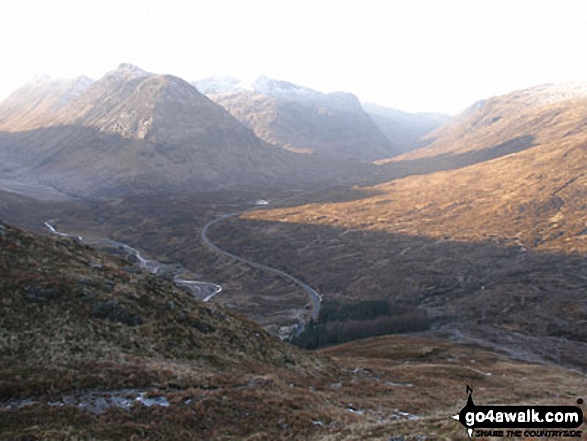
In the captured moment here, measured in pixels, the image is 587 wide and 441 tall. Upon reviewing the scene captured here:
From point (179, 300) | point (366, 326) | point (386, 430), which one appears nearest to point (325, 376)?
point (179, 300)

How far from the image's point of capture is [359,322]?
13612 cm

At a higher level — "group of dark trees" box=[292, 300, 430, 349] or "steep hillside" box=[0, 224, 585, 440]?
"steep hillside" box=[0, 224, 585, 440]

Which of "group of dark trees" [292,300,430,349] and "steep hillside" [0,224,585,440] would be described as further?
"group of dark trees" [292,300,430,349]

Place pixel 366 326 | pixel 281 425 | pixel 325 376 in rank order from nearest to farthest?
pixel 281 425 → pixel 325 376 → pixel 366 326

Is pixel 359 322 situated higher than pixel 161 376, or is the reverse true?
pixel 161 376

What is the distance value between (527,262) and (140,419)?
587 ft

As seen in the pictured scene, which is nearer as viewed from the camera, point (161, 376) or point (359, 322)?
point (161, 376)

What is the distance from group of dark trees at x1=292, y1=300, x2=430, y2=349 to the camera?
123056 mm

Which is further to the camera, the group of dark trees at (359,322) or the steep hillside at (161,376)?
the group of dark trees at (359,322)

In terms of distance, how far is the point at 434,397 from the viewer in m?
44.7

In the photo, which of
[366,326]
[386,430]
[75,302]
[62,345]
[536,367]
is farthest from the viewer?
[366,326]

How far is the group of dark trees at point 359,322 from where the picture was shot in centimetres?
12306

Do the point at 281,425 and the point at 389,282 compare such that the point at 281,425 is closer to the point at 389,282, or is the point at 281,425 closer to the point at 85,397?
the point at 85,397

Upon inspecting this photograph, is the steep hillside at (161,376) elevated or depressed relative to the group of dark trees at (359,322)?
elevated
